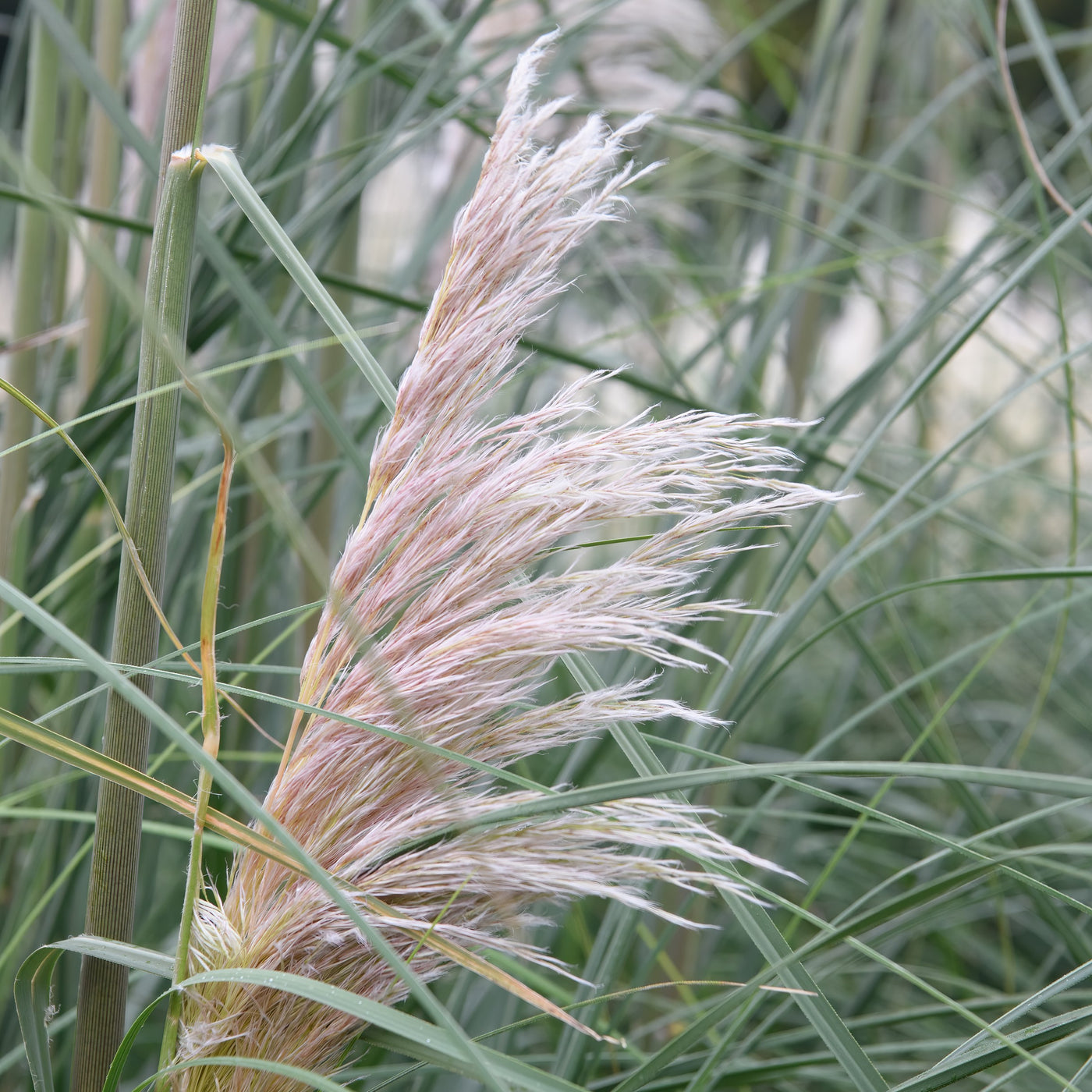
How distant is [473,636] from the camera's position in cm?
32

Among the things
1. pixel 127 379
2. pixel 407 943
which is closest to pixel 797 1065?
pixel 407 943

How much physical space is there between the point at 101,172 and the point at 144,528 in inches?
20.7

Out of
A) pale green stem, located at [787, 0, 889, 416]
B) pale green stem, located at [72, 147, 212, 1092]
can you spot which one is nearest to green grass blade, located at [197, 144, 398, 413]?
pale green stem, located at [72, 147, 212, 1092]

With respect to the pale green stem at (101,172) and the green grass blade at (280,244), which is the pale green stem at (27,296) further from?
the green grass blade at (280,244)

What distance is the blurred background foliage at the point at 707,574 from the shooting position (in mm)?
471

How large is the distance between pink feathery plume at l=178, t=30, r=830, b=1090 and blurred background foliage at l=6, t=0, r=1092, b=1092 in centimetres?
5

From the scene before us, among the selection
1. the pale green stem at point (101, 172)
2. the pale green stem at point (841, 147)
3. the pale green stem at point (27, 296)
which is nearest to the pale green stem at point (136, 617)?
the pale green stem at point (27, 296)

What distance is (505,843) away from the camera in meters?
0.32

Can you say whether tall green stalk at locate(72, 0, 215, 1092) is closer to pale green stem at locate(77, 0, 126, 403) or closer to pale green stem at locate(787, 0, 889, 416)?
pale green stem at locate(77, 0, 126, 403)

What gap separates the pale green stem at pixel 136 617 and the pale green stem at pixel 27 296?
26cm

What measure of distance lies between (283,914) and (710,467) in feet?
0.71

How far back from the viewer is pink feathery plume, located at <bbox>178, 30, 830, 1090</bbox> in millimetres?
323

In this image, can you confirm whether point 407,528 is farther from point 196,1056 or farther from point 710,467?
point 196,1056

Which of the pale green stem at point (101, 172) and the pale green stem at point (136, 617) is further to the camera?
the pale green stem at point (101, 172)
